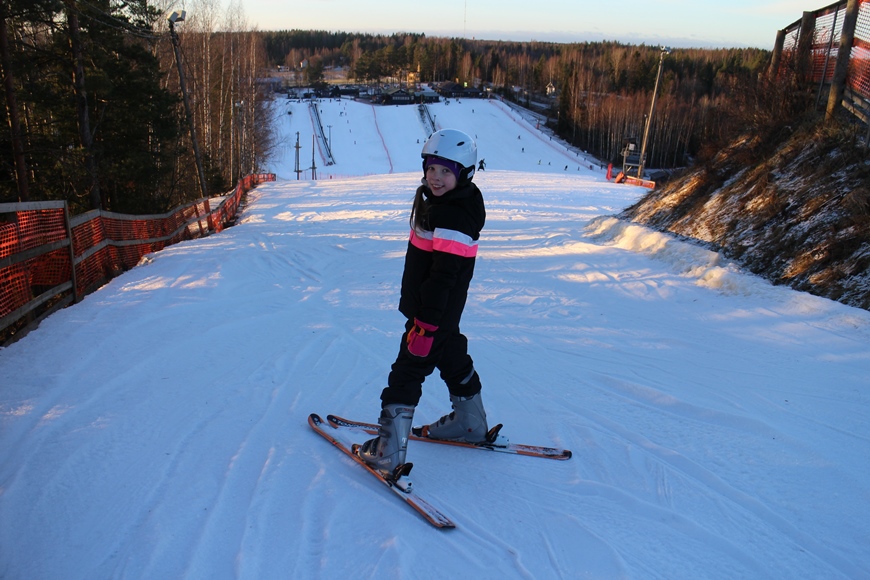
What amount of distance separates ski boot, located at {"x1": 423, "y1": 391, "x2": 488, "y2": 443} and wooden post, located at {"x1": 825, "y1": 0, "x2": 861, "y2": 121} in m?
8.91

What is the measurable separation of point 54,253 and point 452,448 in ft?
17.9

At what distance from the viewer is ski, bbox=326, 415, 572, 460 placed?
358 cm

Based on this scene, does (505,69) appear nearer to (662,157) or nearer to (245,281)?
(662,157)

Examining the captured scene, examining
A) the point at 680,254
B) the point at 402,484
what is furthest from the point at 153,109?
the point at 402,484

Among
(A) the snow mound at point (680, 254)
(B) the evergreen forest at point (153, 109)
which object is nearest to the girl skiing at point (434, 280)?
(A) the snow mound at point (680, 254)

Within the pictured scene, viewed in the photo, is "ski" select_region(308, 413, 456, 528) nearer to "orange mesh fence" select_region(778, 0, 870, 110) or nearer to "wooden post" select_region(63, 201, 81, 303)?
"wooden post" select_region(63, 201, 81, 303)

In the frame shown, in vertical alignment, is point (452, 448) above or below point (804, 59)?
below

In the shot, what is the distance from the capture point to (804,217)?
7.89 m

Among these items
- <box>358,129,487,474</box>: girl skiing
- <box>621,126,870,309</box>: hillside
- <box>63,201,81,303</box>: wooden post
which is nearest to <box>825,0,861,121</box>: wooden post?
<box>621,126,870,309</box>: hillside

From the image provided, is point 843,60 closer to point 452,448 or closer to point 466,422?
point 466,422

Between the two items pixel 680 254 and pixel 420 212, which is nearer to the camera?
pixel 420 212

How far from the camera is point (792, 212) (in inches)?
323

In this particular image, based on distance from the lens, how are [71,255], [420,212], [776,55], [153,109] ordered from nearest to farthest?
[420,212] < [71,255] < [776,55] < [153,109]

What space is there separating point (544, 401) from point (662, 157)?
80100 millimetres
